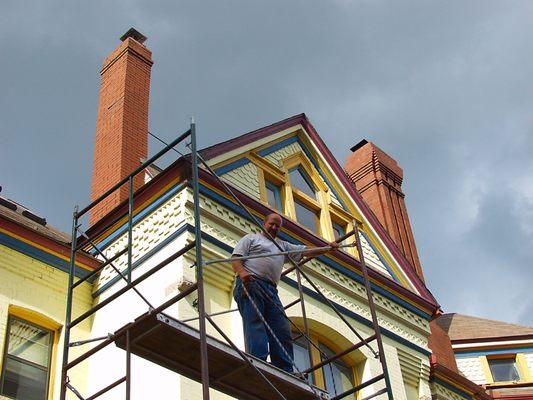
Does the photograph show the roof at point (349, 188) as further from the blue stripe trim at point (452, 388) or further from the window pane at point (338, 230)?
the blue stripe trim at point (452, 388)

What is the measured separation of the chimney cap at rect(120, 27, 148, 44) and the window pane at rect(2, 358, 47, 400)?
9.52 metres

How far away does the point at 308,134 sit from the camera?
1816 centimetres

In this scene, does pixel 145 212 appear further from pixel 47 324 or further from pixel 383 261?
pixel 383 261

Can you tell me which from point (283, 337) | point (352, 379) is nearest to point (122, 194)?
point (352, 379)

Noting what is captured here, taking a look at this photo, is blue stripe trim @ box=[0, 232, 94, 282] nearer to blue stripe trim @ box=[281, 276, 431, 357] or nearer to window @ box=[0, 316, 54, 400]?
window @ box=[0, 316, 54, 400]

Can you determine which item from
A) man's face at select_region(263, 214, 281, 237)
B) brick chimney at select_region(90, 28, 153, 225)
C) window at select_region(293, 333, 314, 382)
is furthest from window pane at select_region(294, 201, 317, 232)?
man's face at select_region(263, 214, 281, 237)

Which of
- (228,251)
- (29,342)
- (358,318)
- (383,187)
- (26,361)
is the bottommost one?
(26,361)

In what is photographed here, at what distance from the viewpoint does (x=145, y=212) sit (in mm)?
14289

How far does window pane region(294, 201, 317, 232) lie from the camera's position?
1694 cm

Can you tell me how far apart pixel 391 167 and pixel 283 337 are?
15658 mm

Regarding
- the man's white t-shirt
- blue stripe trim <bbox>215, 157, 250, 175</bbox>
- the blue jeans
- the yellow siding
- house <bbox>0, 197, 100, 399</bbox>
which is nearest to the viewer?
the blue jeans

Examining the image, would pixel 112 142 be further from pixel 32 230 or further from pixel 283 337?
pixel 283 337

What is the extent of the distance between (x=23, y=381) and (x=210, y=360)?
192 inches

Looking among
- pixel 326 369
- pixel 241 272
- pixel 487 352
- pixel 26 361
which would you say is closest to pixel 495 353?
pixel 487 352
